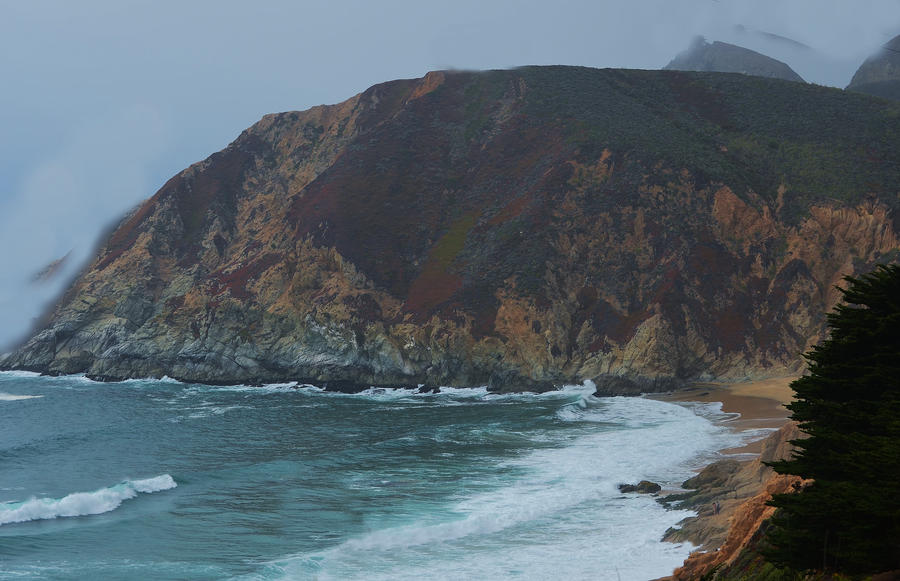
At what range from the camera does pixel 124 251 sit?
298 feet

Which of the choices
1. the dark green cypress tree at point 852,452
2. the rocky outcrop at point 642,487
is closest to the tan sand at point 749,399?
the rocky outcrop at point 642,487

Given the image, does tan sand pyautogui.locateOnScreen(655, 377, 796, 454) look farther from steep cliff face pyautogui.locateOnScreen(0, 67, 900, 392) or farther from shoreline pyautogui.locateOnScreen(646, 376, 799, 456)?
steep cliff face pyautogui.locateOnScreen(0, 67, 900, 392)

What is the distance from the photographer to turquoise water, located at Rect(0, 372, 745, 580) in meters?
22.9

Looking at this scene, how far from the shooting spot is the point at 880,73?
525 ft

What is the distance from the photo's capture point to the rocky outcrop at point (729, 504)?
17344mm

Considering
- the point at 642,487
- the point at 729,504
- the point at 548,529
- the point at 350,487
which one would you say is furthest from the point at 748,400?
the point at 350,487

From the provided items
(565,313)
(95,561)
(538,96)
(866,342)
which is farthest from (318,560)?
(538,96)

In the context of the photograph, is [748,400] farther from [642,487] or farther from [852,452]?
[852,452]

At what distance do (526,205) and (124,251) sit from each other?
172ft

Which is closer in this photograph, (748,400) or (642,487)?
(642,487)

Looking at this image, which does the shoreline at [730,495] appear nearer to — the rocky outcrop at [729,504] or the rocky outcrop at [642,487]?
the rocky outcrop at [729,504]

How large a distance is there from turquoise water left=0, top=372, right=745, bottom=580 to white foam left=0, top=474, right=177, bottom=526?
8 cm

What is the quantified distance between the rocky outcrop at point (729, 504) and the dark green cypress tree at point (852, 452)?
53.0 inches

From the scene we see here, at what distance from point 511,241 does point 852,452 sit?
199ft
